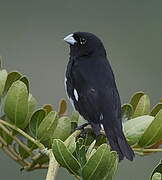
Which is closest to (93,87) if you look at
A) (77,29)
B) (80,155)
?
(80,155)

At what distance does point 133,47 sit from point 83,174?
3.76m

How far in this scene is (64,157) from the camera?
134cm

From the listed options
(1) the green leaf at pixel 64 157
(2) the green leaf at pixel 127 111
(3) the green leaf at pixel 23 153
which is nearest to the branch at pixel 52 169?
(1) the green leaf at pixel 64 157

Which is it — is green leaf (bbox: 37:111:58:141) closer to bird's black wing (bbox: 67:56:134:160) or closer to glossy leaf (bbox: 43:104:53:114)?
glossy leaf (bbox: 43:104:53:114)

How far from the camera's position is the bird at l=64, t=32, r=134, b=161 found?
90.4 inches

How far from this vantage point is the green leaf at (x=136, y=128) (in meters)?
1.68

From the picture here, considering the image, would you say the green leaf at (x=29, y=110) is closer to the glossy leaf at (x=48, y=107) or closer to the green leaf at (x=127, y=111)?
the glossy leaf at (x=48, y=107)

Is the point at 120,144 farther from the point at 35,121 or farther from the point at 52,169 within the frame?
the point at 52,169

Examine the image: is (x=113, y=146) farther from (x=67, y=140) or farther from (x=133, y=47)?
(x=133, y=47)

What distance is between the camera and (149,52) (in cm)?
505

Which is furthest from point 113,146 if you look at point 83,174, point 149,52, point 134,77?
point 149,52

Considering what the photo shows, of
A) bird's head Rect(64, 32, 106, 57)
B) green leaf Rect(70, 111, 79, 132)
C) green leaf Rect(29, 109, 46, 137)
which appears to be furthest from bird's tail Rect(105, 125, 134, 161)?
bird's head Rect(64, 32, 106, 57)

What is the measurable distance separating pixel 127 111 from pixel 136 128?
150mm

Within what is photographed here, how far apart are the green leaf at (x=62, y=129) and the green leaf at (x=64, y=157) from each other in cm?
25
